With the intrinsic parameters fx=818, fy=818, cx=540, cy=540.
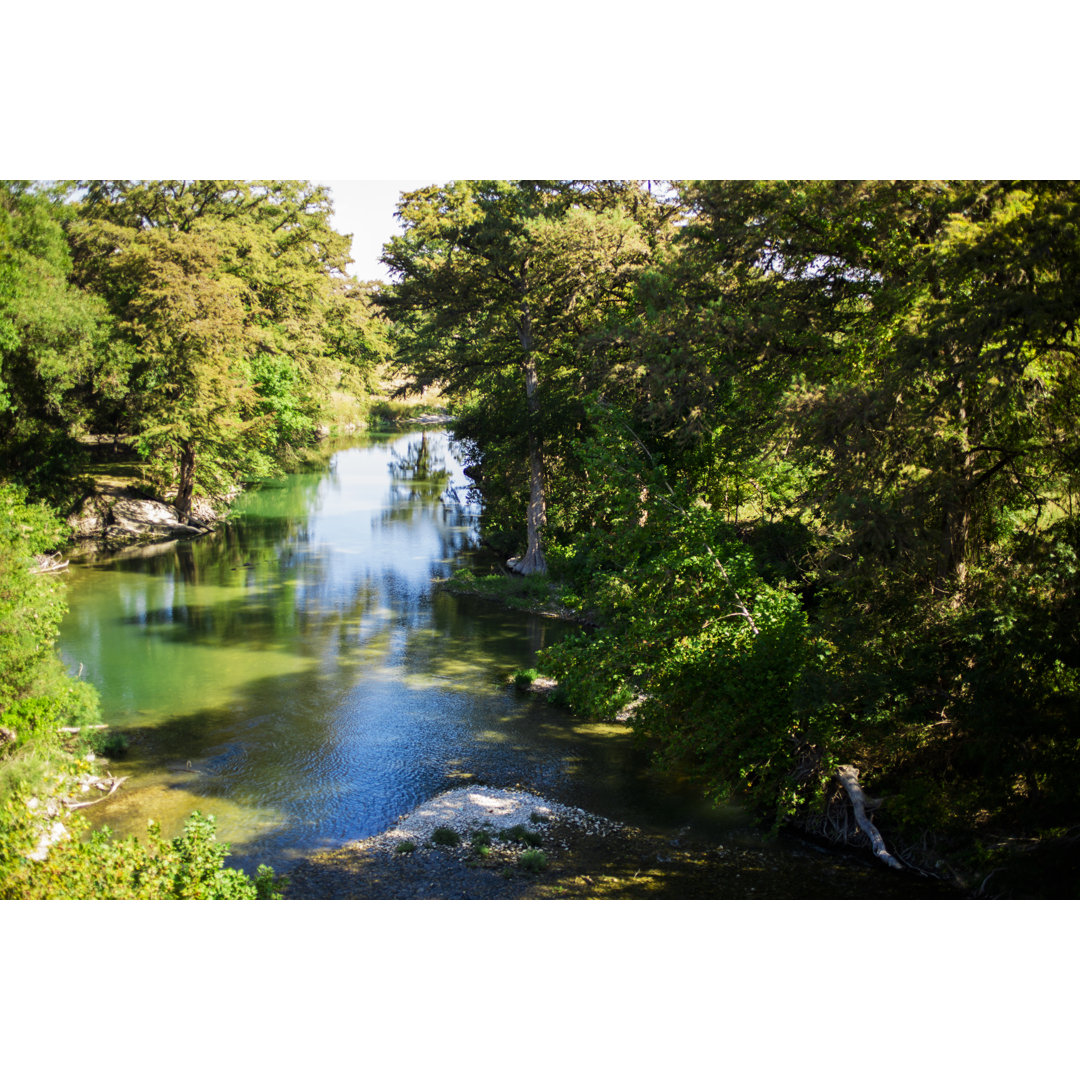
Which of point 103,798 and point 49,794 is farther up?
point 49,794

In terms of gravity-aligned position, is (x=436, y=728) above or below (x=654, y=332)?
below

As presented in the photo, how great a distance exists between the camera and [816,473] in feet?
33.9

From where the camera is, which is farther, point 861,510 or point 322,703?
point 322,703

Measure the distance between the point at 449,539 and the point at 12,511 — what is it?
16.0 m

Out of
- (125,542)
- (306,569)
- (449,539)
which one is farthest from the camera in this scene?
(449,539)

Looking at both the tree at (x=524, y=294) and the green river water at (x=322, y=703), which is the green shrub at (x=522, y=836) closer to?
the green river water at (x=322, y=703)

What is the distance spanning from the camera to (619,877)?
26.6 feet

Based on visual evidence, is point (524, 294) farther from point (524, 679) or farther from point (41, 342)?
point (41, 342)

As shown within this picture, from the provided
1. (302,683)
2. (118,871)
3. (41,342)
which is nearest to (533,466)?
(302,683)

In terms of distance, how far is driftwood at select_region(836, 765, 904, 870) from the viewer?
7.97m

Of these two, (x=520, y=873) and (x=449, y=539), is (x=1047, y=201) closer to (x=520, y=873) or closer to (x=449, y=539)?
(x=520, y=873)

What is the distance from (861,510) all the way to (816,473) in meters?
2.59

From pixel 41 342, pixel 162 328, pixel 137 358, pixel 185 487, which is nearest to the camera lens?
pixel 41 342

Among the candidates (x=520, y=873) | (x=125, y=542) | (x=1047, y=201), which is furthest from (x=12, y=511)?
(x=125, y=542)
